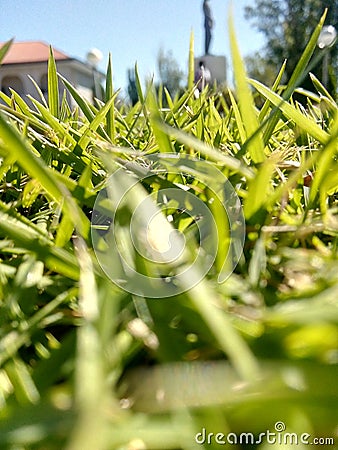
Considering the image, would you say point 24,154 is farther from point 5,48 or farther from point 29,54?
point 29,54

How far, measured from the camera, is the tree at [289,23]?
11594mm

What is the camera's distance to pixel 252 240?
0.16 meters

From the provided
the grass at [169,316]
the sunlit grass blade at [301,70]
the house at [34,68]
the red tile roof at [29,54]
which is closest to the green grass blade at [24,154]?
the grass at [169,316]

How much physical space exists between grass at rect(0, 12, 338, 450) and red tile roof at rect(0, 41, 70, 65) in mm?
9912

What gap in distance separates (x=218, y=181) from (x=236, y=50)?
5 cm

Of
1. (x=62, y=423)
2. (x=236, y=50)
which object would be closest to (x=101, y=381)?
(x=62, y=423)

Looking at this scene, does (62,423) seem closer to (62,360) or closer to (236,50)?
(62,360)

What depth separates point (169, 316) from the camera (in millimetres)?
119

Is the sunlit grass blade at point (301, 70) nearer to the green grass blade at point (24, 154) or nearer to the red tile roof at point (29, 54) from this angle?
the green grass blade at point (24, 154)

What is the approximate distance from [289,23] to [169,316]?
12.9 metres

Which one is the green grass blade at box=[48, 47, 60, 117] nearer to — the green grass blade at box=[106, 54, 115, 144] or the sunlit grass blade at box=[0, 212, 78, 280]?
the green grass blade at box=[106, 54, 115, 144]

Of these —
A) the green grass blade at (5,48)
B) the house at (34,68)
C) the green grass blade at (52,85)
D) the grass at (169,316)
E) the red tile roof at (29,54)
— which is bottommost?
the house at (34,68)

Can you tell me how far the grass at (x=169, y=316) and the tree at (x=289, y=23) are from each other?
12088 mm

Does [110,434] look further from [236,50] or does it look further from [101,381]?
[236,50]
